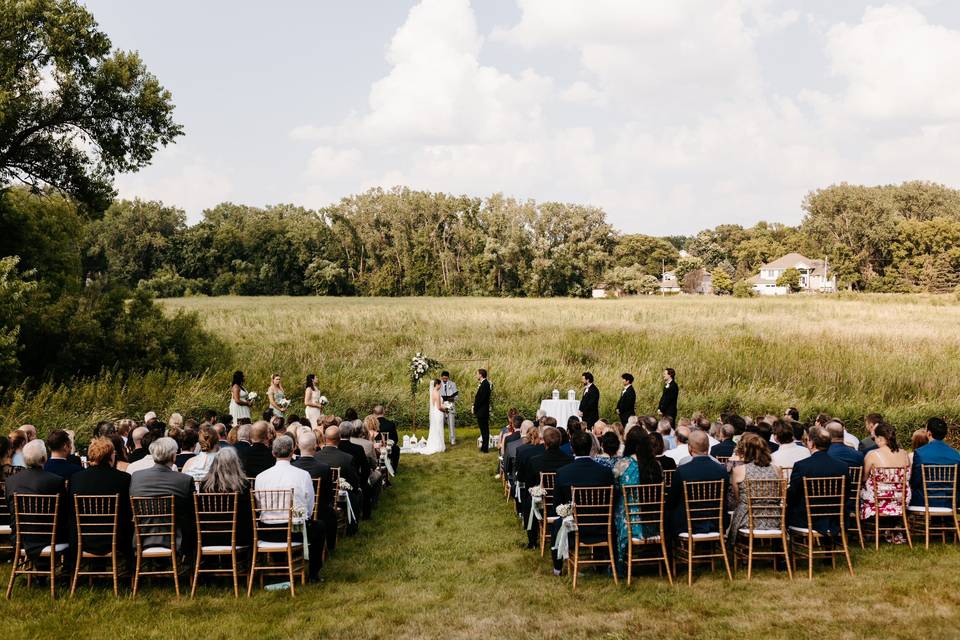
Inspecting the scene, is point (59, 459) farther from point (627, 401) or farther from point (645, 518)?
point (627, 401)

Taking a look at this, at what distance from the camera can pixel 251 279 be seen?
70.1 m

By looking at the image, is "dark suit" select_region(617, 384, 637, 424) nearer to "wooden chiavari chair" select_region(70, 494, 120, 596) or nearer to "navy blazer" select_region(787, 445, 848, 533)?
"navy blazer" select_region(787, 445, 848, 533)

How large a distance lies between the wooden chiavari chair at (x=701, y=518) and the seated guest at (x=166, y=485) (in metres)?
4.87

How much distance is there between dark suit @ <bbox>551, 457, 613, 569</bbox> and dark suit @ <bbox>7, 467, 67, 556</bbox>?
15.9ft

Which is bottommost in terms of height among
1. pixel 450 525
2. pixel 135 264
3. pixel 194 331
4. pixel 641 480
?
pixel 450 525

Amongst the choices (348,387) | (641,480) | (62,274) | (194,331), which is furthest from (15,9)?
(641,480)

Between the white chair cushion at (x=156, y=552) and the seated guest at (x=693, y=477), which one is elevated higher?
the seated guest at (x=693, y=477)

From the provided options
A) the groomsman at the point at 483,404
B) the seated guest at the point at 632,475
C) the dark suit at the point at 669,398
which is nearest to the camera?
the seated guest at the point at 632,475

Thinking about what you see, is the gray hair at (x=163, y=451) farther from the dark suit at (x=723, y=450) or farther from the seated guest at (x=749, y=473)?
the dark suit at (x=723, y=450)

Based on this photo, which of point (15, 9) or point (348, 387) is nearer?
point (15, 9)

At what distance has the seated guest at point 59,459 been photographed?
6953mm

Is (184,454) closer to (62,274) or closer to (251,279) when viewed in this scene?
(62,274)

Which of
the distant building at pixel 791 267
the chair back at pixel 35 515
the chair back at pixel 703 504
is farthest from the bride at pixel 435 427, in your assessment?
the distant building at pixel 791 267

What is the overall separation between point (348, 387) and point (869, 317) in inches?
1199
